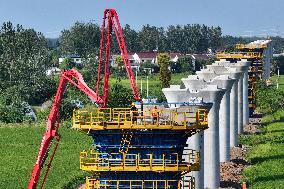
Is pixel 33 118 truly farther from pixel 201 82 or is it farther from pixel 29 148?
pixel 201 82

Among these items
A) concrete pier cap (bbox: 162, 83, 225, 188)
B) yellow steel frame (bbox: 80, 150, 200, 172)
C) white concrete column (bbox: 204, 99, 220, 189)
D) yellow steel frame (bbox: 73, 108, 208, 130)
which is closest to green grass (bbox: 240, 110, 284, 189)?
white concrete column (bbox: 204, 99, 220, 189)

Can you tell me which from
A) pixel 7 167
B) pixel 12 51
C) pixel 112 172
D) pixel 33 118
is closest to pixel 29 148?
pixel 7 167

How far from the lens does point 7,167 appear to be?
6147 cm

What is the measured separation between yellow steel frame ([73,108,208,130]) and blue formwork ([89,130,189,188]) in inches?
16.9

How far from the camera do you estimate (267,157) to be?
216 feet

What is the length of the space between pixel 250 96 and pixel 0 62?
49.0 meters

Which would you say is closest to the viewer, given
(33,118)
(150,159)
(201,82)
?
(150,159)

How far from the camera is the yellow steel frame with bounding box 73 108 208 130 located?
35.1 m

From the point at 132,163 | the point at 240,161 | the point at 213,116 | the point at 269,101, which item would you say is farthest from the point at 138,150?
the point at 269,101

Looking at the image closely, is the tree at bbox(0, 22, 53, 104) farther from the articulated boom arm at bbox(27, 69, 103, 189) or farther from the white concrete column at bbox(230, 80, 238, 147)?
the articulated boom arm at bbox(27, 69, 103, 189)

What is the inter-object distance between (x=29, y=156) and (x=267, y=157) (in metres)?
20.2

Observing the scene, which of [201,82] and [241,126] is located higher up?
[201,82]

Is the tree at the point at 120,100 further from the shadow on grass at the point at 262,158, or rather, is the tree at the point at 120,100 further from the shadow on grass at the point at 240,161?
the shadow on grass at the point at 240,161

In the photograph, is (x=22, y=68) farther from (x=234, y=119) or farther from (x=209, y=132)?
(x=209, y=132)
